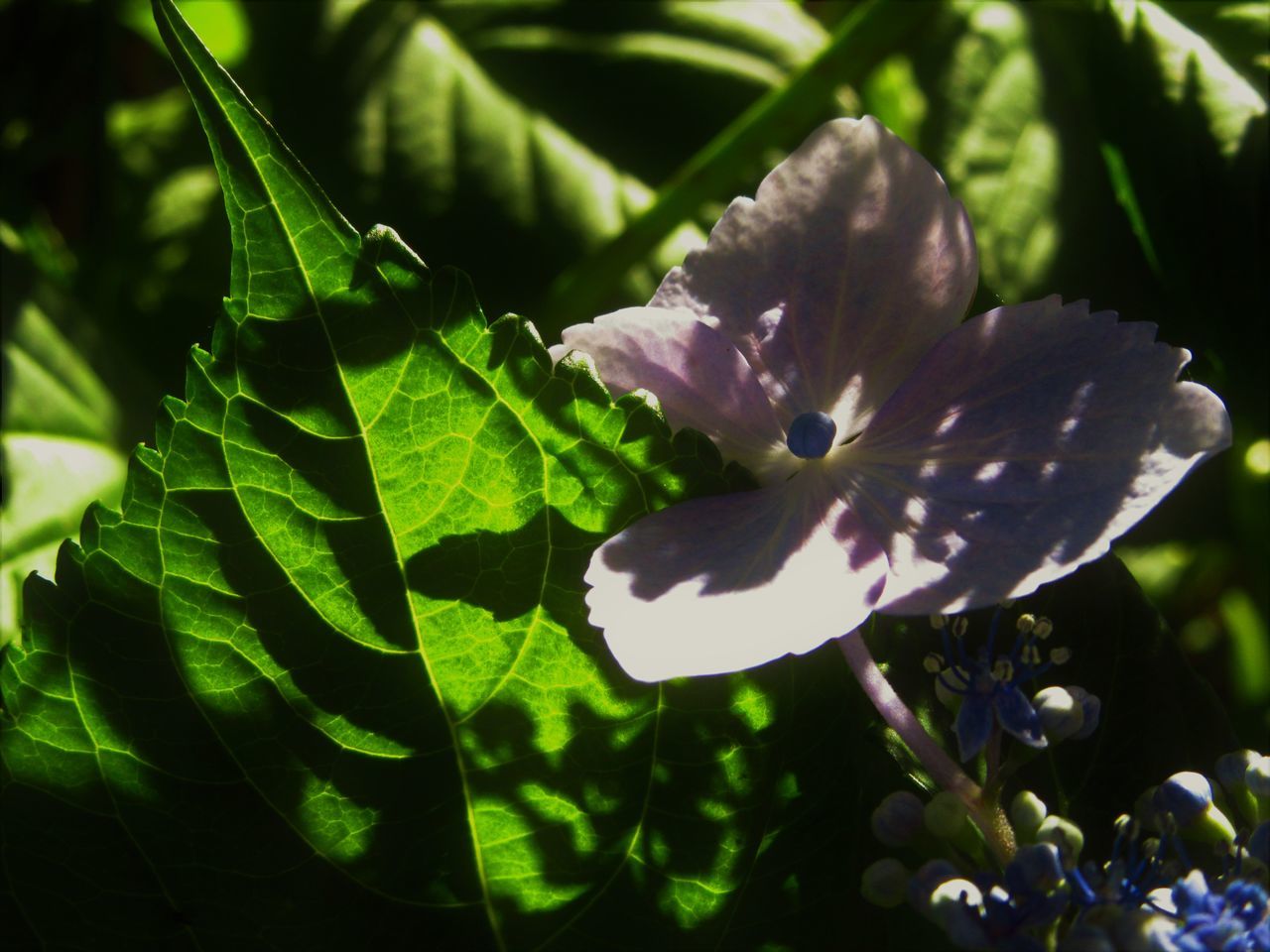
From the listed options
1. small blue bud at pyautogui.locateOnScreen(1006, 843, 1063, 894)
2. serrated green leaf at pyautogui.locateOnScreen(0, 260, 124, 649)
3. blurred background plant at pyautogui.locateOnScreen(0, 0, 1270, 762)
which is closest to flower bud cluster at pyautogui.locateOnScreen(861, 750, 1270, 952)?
small blue bud at pyautogui.locateOnScreen(1006, 843, 1063, 894)

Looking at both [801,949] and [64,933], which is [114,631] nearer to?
[64,933]

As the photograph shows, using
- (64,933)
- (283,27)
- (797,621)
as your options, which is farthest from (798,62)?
(64,933)

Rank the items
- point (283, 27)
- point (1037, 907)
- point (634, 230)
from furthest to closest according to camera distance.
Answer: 1. point (283, 27)
2. point (634, 230)
3. point (1037, 907)

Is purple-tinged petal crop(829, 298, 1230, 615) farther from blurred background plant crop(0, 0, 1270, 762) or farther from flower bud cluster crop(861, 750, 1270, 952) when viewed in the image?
blurred background plant crop(0, 0, 1270, 762)

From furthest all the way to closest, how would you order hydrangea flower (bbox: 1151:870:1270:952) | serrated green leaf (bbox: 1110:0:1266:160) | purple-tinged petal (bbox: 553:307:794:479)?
serrated green leaf (bbox: 1110:0:1266:160)
purple-tinged petal (bbox: 553:307:794:479)
hydrangea flower (bbox: 1151:870:1270:952)

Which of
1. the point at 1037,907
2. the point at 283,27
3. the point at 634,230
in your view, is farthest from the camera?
the point at 283,27

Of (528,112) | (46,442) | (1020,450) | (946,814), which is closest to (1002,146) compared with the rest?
(528,112)

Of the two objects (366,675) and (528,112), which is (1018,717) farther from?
(528,112)
